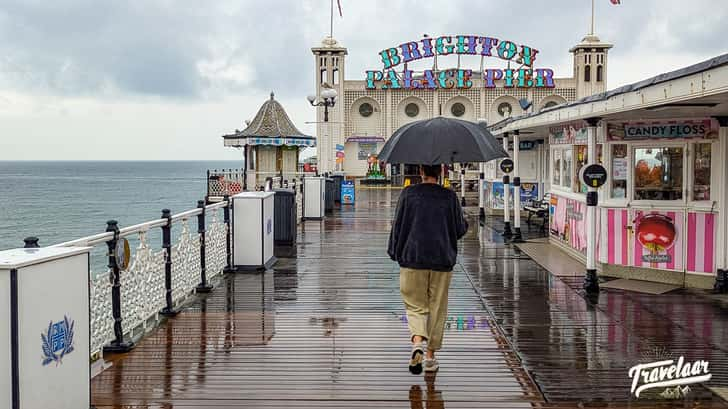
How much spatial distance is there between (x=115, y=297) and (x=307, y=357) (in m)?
1.60

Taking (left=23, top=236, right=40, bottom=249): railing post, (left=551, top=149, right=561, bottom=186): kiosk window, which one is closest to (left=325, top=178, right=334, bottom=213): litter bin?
(left=551, top=149, right=561, bottom=186): kiosk window

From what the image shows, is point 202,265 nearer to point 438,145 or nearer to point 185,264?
point 185,264

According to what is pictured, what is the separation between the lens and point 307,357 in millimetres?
6270

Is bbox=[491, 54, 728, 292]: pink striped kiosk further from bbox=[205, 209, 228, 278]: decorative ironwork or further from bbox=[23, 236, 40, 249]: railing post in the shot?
bbox=[23, 236, 40, 249]: railing post

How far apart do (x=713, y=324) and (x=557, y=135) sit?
657cm

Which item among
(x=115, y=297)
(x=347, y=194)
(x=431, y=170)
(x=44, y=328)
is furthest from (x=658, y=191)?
(x=347, y=194)

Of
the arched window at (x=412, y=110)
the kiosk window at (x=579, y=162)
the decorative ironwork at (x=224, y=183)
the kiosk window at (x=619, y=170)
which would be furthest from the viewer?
the arched window at (x=412, y=110)

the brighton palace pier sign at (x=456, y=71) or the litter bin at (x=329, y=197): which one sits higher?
the brighton palace pier sign at (x=456, y=71)

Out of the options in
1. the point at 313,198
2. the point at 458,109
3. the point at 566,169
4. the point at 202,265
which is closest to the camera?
the point at 202,265

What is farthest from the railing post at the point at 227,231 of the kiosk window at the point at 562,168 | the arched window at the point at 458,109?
the arched window at the point at 458,109

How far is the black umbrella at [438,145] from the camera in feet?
18.6

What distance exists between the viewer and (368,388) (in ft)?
17.8

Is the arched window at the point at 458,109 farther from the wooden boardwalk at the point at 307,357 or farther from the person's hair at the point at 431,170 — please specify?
the person's hair at the point at 431,170

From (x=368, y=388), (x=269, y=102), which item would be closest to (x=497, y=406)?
(x=368, y=388)
